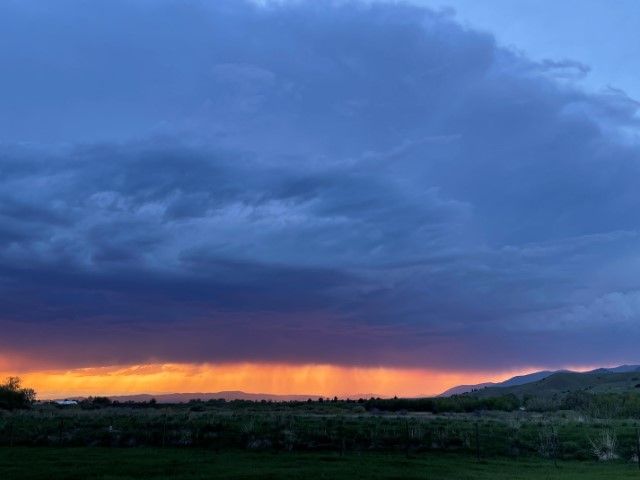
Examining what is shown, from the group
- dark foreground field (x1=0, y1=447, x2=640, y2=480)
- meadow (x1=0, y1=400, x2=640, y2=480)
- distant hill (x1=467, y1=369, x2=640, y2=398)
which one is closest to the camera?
dark foreground field (x1=0, y1=447, x2=640, y2=480)

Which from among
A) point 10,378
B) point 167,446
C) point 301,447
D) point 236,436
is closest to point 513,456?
point 301,447

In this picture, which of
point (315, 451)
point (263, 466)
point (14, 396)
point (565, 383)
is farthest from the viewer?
point (565, 383)

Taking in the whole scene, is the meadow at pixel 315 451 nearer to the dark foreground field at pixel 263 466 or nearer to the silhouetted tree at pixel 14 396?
the dark foreground field at pixel 263 466

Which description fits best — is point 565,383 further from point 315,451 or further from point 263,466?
point 263,466

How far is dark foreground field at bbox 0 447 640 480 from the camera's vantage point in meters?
30.4

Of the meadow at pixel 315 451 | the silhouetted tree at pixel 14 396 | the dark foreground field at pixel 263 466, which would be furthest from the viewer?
the silhouetted tree at pixel 14 396

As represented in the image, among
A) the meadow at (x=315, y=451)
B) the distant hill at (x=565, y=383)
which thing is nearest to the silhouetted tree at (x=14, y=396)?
the meadow at (x=315, y=451)

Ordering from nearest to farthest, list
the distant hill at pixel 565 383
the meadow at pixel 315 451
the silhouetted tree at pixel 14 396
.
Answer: the meadow at pixel 315 451 < the silhouetted tree at pixel 14 396 < the distant hill at pixel 565 383

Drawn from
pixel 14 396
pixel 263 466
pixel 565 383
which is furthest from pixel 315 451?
pixel 565 383

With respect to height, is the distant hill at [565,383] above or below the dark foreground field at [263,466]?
above

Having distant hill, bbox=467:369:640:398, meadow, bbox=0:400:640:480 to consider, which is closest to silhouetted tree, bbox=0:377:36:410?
meadow, bbox=0:400:640:480

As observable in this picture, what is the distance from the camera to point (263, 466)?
34156 millimetres

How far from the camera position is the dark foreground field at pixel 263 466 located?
30422 millimetres

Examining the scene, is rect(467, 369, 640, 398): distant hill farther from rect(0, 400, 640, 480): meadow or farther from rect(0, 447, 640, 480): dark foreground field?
rect(0, 447, 640, 480): dark foreground field
